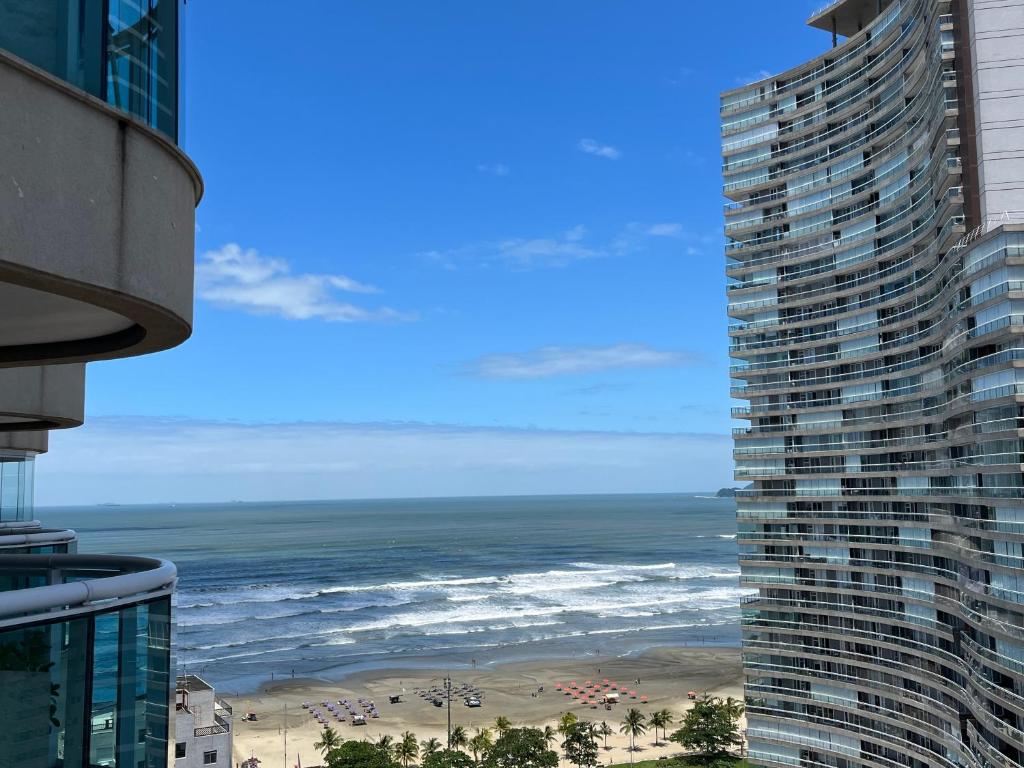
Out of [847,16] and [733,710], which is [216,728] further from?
[847,16]

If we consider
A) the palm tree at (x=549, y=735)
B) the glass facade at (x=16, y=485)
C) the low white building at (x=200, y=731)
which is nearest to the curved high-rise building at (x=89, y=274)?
the glass facade at (x=16, y=485)

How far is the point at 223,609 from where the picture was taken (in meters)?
131

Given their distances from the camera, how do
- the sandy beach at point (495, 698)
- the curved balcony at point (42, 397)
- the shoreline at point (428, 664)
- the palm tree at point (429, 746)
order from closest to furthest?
the curved balcony at point (42, 397)
the palm tree at point (429, 746)
the sandy beach at point (495, 698)
the shoreline at point (428, 664)

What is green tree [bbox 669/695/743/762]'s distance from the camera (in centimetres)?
7212

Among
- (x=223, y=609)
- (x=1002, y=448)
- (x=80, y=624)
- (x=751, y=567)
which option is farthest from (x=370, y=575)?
(x=80, y=624)

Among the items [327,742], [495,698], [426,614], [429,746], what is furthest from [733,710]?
[426,614]

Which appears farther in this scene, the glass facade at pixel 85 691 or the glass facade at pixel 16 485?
the glass facade at pixel 16 485

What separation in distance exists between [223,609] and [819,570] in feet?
316

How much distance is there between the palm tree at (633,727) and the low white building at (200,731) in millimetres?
35905

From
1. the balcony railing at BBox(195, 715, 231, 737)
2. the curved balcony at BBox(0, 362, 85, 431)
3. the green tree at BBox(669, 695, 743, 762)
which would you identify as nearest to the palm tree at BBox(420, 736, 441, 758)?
the balcony railing at BBox(195, 715, 231, 737)

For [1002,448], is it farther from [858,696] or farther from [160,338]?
[160,338]

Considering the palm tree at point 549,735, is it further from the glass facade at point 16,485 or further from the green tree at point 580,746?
the glass facade at point 16,485

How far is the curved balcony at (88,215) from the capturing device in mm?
5453

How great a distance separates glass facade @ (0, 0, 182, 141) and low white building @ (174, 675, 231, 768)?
51952mm
